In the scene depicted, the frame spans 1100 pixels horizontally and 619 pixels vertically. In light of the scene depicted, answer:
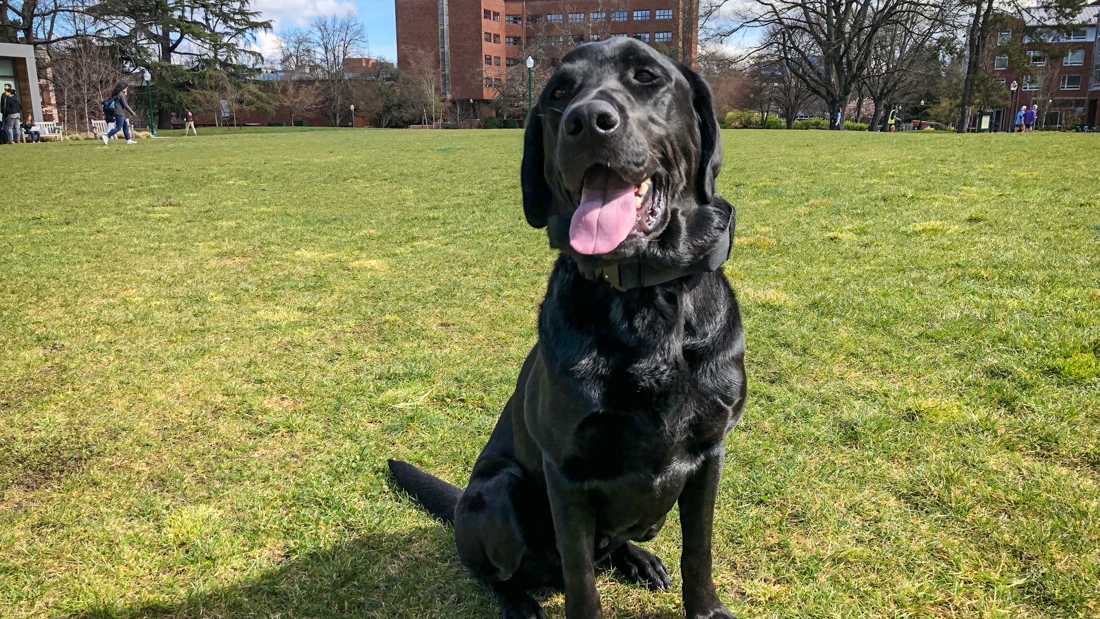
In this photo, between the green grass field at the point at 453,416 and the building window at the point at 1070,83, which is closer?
the green grass field at the point at 453,416

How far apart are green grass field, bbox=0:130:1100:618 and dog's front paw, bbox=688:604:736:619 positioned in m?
0.13

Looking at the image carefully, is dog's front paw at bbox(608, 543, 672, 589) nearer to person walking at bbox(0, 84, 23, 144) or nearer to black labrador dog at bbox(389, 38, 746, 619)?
black labrador dog at bbox(389, 38, 746, 619)

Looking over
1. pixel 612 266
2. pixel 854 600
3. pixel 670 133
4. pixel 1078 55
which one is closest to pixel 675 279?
pixel 612 266

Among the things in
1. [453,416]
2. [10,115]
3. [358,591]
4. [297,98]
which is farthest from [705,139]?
[297,98]

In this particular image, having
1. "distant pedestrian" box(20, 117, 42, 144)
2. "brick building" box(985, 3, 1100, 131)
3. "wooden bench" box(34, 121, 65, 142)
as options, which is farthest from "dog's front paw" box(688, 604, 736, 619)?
"brick building" box(985, 3, 1100, 131)

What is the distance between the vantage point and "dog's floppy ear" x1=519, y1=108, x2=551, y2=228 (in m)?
2.34

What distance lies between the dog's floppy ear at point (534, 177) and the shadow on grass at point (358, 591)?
4.19 feet

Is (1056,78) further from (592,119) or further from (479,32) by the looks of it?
(592,119)

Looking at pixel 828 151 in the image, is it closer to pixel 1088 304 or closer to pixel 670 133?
pixel 1088 304

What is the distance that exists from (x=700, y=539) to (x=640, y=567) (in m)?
0.43

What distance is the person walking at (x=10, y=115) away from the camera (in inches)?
1013

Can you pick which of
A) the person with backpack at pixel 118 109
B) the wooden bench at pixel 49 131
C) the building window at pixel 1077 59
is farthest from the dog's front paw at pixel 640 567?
the building window at pixel 1077 59

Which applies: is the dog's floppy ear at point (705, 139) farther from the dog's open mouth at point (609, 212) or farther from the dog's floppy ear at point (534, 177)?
the dog's floppy ear at point (534, 177)

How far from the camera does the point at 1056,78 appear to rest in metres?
68.6
